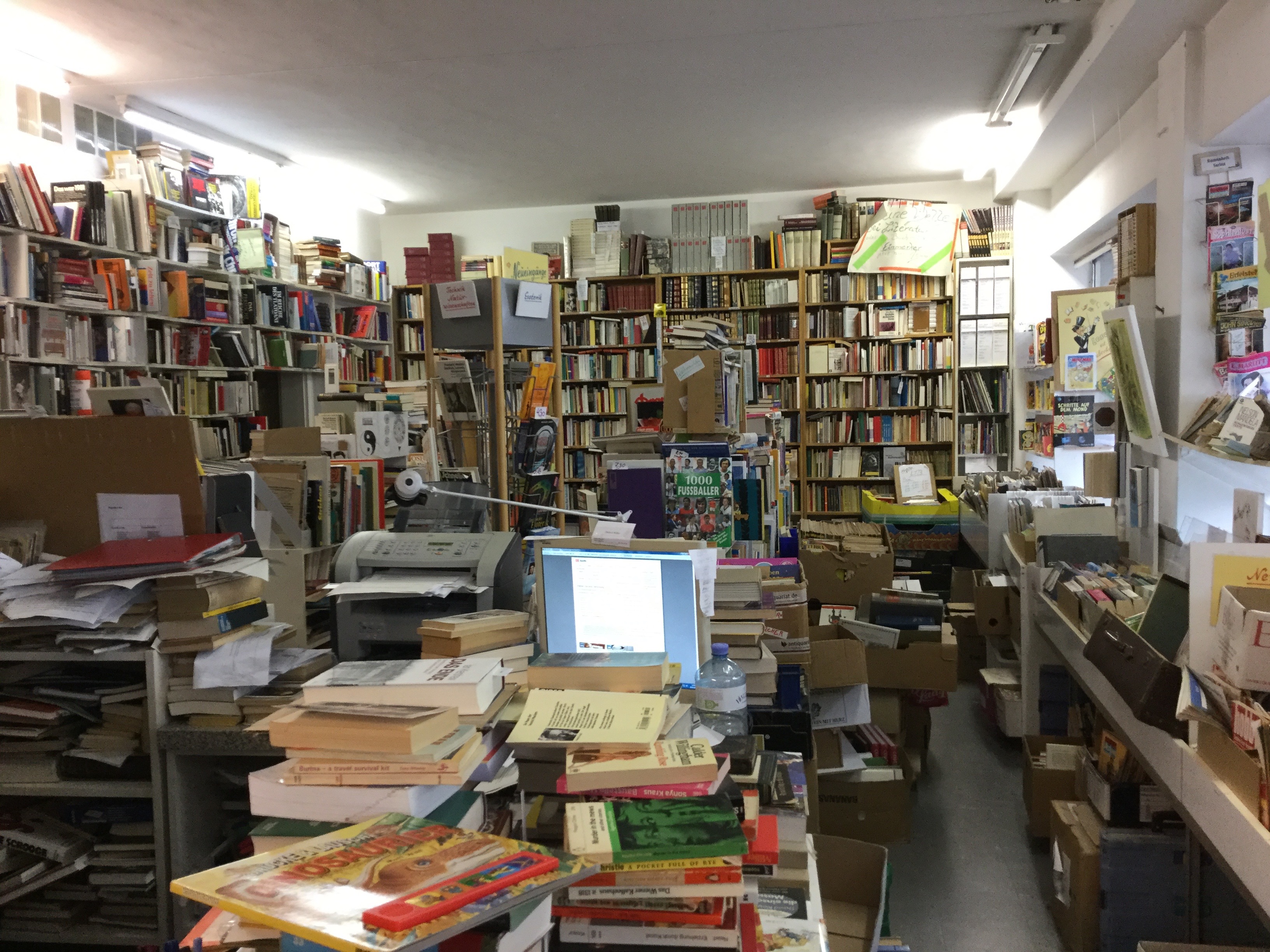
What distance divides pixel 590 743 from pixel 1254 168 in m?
3.44

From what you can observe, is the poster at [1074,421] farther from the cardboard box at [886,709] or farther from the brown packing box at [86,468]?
the brown packing box at [86,468]

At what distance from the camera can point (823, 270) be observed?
7.35 metres

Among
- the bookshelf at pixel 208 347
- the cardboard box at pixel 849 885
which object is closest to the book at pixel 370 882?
the cardboard box at pixel 849 885

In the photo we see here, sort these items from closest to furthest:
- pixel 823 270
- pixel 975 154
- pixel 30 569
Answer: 1. pixel 30 569
2. pixel 975 154
3. pixel 823 270

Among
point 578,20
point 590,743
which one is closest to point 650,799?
point 590,743

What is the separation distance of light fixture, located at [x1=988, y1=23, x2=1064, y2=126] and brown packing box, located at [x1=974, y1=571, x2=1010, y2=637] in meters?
2.63

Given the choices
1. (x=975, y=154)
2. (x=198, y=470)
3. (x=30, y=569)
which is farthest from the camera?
(x=975, y=154)

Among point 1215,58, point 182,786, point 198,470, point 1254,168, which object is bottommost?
point 182,786

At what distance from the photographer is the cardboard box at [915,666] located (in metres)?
3.49

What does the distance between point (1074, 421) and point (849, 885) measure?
3.40 metres

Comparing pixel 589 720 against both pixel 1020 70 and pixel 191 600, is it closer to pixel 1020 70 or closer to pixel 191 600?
pixel 191 600

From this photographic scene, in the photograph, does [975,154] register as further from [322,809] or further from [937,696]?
[322,809]

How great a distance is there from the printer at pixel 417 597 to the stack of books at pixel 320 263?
4732 mm

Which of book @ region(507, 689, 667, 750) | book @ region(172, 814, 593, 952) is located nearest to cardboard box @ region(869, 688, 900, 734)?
book @ region(507, 689, 667, 750)
